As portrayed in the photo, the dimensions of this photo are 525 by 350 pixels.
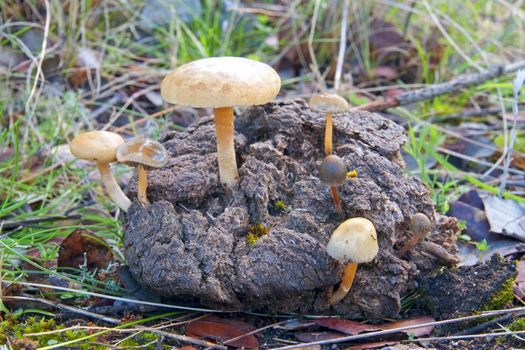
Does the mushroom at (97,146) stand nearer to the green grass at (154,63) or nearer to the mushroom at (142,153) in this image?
the mushroom at (142,153)

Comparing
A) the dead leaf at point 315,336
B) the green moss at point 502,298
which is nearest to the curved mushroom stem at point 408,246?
the green moss at point 502,298

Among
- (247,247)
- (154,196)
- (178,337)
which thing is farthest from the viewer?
(154,196)

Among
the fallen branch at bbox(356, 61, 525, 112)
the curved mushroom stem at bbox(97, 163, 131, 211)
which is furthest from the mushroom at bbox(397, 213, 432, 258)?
the fallen branch at bbox(356, 61, 525, 112)

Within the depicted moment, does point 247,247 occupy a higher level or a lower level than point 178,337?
higher

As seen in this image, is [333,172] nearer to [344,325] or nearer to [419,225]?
[419,225]

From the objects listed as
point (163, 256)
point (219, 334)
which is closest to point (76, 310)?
point (163, 256)

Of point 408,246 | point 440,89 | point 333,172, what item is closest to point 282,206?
point 333,172

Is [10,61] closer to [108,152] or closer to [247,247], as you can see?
[108,152]
